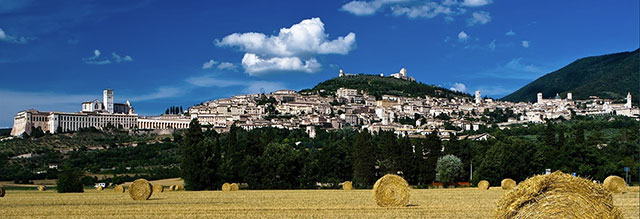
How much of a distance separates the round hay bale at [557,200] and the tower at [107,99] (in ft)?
598

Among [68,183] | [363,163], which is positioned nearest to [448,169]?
[363,163]

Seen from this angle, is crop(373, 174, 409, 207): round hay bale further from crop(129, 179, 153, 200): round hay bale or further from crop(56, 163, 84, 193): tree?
crop(56, 163, 84, 193): tree

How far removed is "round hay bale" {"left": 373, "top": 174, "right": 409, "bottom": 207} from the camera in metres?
18.1

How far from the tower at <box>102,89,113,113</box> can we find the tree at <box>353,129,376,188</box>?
14929 centimetres

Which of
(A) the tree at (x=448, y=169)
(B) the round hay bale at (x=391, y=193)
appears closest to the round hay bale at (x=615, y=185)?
(B) the round hay bale at (x=391, y=193)

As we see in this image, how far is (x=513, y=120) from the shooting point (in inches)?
6206

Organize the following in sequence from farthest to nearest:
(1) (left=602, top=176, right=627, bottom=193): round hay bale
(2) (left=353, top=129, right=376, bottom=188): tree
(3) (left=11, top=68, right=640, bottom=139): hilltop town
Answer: (3) (left=11, top=68, right=640, bottom=139): hilltop town < (2) (left=353, top=129, right=376, bottom=188): tree < (1) (left=602, top=176, right=627, bottom=193): round hay bale

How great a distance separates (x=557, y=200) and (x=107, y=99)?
603 ft

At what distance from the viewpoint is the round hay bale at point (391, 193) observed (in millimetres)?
18062

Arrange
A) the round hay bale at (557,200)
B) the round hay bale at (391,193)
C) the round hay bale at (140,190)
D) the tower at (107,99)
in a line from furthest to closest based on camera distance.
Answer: the tower at (107,99)
the round hay bale at (140,190)
the round hay bale at (391,193)
the round hay bale at (557,200)

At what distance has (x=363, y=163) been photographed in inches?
1731

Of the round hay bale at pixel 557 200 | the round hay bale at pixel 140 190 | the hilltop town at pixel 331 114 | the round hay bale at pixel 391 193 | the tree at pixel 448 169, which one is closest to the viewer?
the round hay bale at pixel 557 200

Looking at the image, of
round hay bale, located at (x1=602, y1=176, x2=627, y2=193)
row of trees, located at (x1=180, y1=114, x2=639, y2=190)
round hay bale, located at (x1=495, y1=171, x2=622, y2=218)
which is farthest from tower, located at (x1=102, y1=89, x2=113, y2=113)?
round hay bale, located at (x1=495, y1=171, x2=622, y2=218)

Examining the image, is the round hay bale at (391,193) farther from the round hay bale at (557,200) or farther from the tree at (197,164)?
the tree at (197,164)
